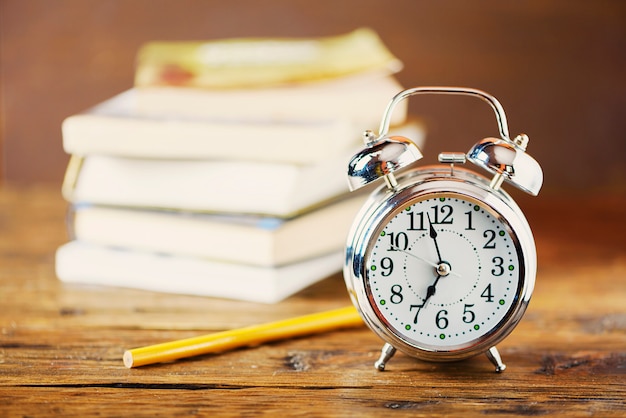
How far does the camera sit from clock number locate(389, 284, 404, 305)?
3.01 feet

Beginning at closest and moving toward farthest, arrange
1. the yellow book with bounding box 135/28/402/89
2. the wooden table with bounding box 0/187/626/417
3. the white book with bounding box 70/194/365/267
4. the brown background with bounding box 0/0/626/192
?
1. the wooden table with bounding box 0/187/626/417
2. the white book with bounding box 70/194/365/267
3. the yellow book with bounding box 135/28/402/89
4. the brown background with bounding box 0/0/626/192

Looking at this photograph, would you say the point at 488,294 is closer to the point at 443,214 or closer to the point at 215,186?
the point at 443,214

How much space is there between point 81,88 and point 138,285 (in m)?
0.71

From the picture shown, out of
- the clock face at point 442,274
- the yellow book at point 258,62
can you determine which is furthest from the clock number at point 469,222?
the yellow book at point 258,62

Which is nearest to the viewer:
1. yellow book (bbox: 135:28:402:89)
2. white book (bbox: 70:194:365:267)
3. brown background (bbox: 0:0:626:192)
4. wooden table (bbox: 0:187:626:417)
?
wooden table (bbox: 0:187:626:417)

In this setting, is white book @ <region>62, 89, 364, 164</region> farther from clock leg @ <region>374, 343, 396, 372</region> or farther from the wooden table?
clock leg @ <region>374, 343, 396, 372</region>

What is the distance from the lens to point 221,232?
1170 millimetres

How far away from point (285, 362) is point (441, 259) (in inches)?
8.1

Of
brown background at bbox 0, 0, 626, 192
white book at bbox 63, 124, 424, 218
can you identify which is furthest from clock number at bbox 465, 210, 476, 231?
brown background at bbox 0, 0, 626, 192

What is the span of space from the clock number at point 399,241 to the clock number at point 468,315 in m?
0.09

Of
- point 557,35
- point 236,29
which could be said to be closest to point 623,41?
point 557,35

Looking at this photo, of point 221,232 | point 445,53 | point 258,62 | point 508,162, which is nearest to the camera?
point 508,162

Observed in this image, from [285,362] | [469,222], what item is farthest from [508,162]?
[285,362]

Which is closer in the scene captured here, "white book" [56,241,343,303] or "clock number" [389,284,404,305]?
"clock number" [389,284,404,305]
